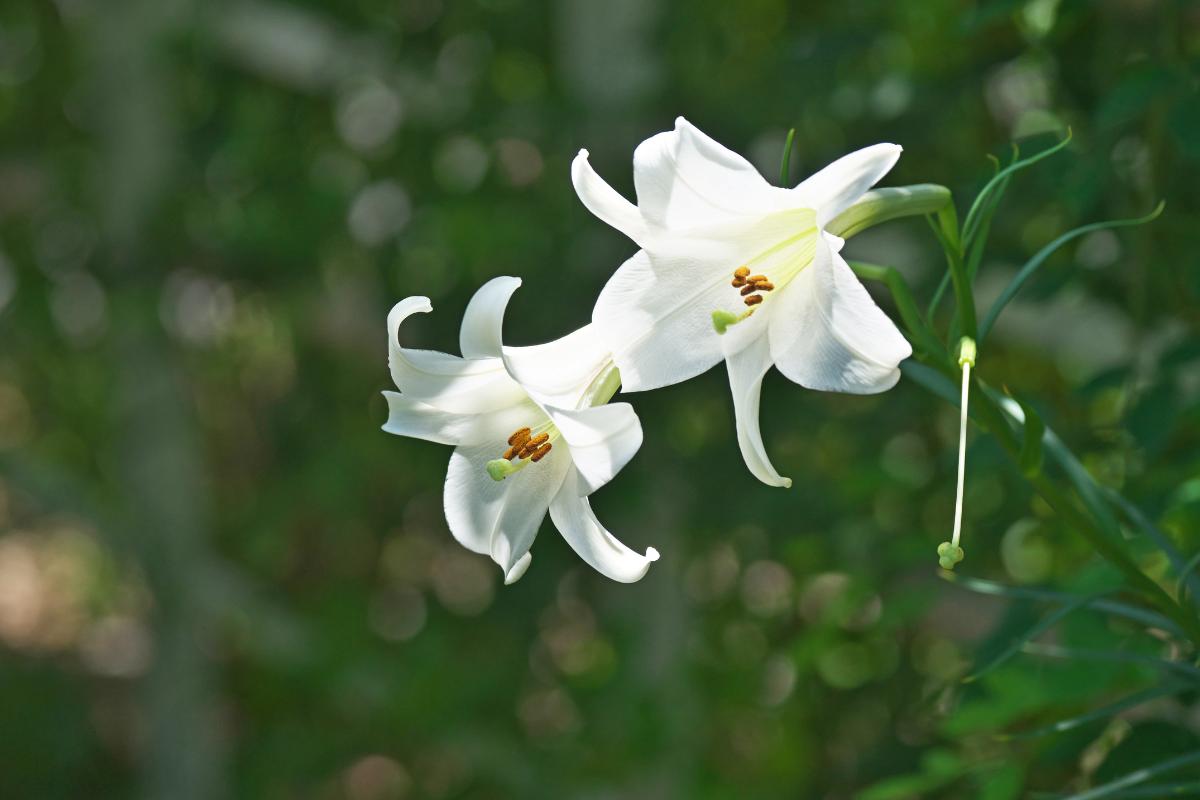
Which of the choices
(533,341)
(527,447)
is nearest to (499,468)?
(527,447)

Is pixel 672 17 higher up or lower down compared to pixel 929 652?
higher up

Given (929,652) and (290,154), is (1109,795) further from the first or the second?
(290,154)

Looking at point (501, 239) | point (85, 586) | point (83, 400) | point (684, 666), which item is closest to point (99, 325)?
point (83, 400)

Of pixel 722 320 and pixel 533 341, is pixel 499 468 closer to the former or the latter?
pixel 722 320

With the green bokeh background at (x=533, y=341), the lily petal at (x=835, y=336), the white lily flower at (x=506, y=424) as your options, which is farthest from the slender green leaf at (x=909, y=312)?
the green bokeh background at (x=533, y=341)

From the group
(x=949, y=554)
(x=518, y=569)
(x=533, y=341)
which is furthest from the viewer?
(x=533, y=341)

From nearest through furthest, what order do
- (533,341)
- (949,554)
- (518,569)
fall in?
(949,554)
(518,569)
(533,341)

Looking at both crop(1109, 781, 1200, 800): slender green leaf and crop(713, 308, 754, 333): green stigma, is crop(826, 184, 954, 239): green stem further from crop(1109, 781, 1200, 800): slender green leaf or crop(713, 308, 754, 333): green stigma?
crop(1109, 781, 1200, 800): slender green leaf
